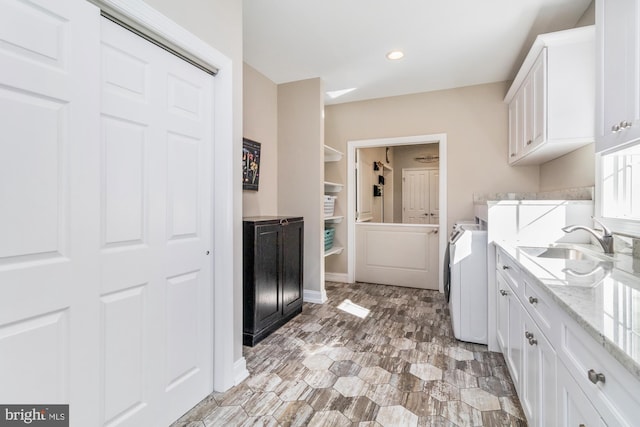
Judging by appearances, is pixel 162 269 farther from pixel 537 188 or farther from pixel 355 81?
pixel 537 188

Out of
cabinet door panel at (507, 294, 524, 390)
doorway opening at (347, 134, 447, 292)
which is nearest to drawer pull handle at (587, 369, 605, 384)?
cabinet door panel at (507, 294, 524, 390)

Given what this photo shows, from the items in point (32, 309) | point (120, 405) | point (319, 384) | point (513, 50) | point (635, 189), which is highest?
point (513, 50)

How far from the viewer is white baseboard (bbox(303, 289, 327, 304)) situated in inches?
146

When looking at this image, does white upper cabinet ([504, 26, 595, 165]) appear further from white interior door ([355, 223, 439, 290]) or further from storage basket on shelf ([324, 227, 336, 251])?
storage basket on shelf ([324, 227, 336, 251])

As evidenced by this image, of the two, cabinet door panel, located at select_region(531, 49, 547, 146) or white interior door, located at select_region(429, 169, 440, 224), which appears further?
white interior door, located at select_region(429, 169, 440, 224)

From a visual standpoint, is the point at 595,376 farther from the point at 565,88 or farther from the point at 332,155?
the point at 332,155

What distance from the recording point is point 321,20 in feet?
8.36

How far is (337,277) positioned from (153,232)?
339cm

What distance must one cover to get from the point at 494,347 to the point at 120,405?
2497mm

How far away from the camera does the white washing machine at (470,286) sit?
256 centimetres

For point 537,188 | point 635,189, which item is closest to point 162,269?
point 635,189

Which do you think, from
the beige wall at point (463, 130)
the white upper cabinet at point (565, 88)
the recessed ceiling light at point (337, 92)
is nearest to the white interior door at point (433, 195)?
the beige wall at point (463, 130)

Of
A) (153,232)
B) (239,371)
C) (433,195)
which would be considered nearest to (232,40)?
(153,232)

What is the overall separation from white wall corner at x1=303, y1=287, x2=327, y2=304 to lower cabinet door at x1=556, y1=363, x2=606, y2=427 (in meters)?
2.76
